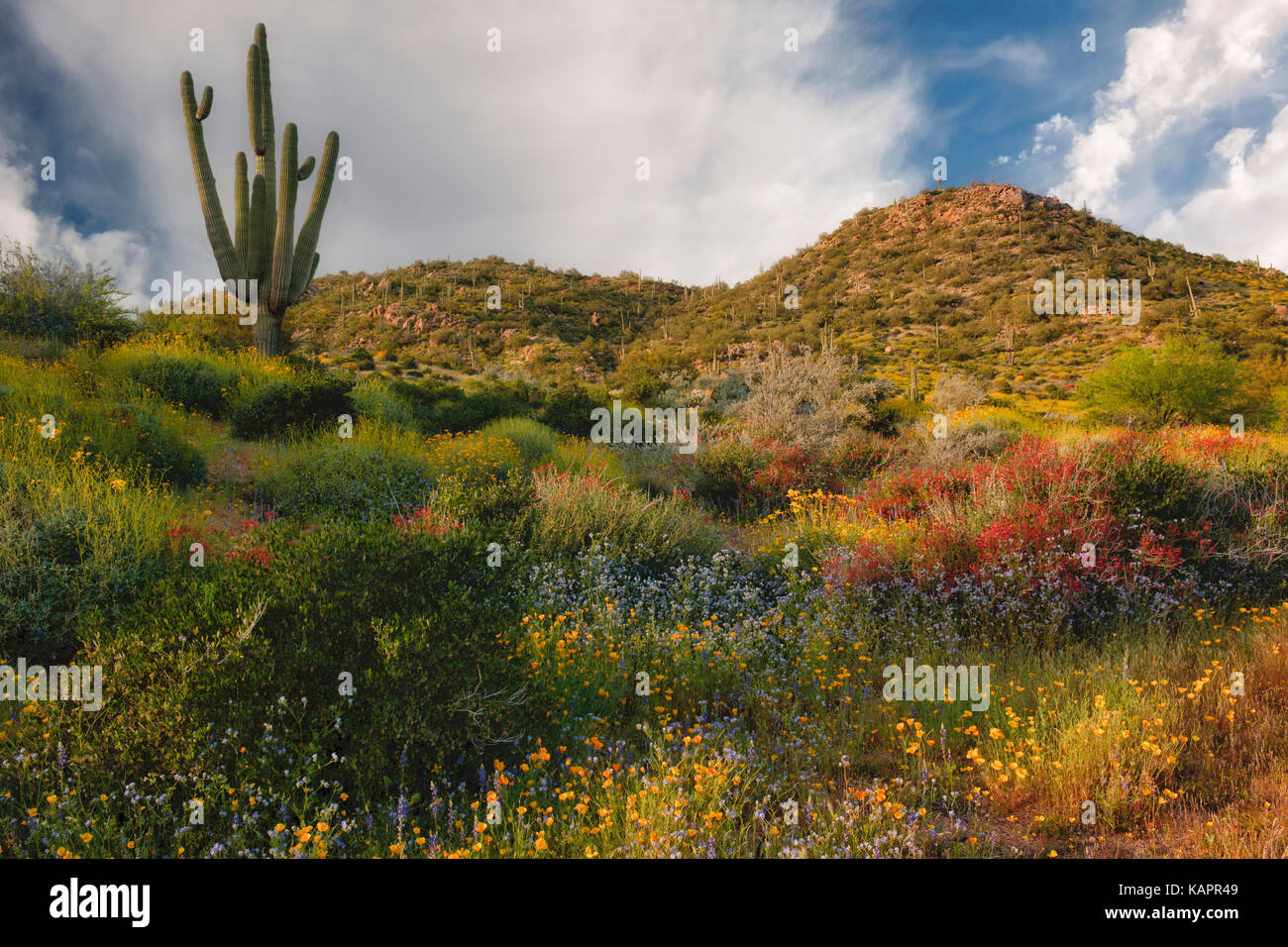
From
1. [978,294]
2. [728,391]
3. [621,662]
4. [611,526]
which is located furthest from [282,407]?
[978,294]

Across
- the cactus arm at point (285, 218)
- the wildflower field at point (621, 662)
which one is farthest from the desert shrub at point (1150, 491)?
the cactus arm at point (285, 218)

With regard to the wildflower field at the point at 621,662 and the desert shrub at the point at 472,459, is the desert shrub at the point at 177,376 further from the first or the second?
the desert shrub at the point at 472,459

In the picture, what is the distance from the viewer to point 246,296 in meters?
15.6

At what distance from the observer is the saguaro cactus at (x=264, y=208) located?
47.3 ft

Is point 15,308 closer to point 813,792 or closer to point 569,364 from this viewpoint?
point 813,792

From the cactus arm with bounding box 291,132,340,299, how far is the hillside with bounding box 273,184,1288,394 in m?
17.3

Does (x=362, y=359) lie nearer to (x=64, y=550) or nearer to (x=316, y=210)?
(x=316, y=210)

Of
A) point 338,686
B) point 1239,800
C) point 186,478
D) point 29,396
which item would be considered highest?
point 29,396

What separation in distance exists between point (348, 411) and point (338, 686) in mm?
10891

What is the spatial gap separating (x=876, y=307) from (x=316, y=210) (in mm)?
43818

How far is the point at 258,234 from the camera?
15.2m

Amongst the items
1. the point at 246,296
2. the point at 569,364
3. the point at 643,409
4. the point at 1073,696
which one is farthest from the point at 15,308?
the point at 569,364

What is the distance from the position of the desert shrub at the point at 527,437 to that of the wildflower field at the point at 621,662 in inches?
151

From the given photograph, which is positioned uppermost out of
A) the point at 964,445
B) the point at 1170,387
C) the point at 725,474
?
the point at 1170,387
